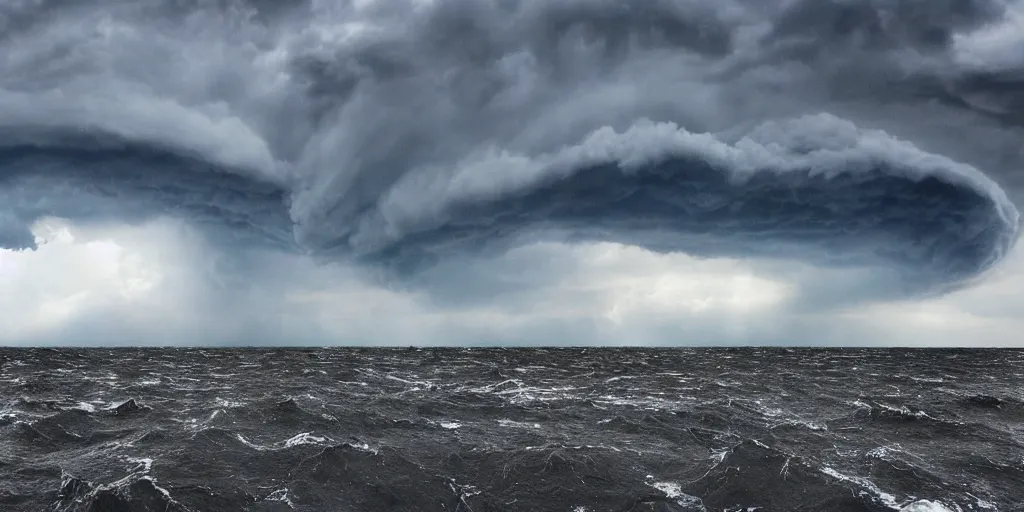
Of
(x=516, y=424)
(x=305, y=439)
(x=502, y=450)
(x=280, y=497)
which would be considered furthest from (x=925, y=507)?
(x=305, y=439)

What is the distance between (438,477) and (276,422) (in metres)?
15.8

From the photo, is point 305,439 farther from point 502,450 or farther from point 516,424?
point 516,424

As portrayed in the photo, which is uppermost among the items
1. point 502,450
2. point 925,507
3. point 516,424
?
point 516,424

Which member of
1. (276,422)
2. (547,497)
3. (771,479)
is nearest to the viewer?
(547,497)

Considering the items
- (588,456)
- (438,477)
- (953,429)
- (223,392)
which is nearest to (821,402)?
(953,429)

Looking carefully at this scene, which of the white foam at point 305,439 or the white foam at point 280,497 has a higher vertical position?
the white foam at point 305,439

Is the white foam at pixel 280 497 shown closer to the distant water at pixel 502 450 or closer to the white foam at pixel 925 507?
the distant water at pixel 502 450

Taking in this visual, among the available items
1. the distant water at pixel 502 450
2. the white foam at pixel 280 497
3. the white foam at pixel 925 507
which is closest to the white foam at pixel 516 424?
the distant water at pixel 502 450

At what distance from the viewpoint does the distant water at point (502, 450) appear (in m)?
24.1

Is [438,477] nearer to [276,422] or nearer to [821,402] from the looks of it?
[276,422]

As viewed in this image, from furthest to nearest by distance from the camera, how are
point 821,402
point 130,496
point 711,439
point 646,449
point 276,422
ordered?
point 821,402 → point 276,422 → point 711,439 → point 646,449 → point 130,496

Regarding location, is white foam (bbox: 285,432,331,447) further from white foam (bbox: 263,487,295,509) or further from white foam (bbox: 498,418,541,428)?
white foam (bbox: 498,418,541,428)

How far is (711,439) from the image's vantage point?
3416 cm

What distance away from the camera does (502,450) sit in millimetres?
31234
